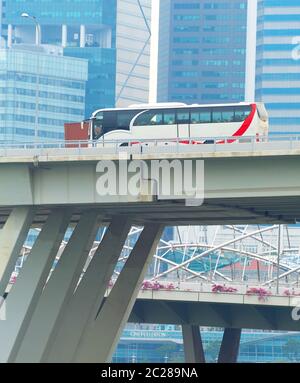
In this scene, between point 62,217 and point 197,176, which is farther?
point 62,217

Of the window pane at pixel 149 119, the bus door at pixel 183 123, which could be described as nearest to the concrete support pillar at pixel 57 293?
the bus door at pixel 183 123

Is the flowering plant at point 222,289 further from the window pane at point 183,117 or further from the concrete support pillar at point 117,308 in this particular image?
the window pane at point 183,117

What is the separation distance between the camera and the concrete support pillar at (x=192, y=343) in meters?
114

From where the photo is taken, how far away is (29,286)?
199 ft

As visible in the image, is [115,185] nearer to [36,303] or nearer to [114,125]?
[36,303]

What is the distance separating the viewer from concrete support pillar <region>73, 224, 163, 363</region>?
Result: 70.4 metres

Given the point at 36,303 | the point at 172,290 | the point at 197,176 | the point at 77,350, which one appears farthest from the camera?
the point at 172,290

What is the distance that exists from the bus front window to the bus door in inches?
195

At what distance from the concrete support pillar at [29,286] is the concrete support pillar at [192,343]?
5150cm

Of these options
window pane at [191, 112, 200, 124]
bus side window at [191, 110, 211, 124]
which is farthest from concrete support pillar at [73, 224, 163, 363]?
bus side window at [191, 110, 211, 124]

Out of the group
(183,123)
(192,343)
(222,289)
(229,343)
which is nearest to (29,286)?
(183,123)

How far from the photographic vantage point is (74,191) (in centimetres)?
5903
